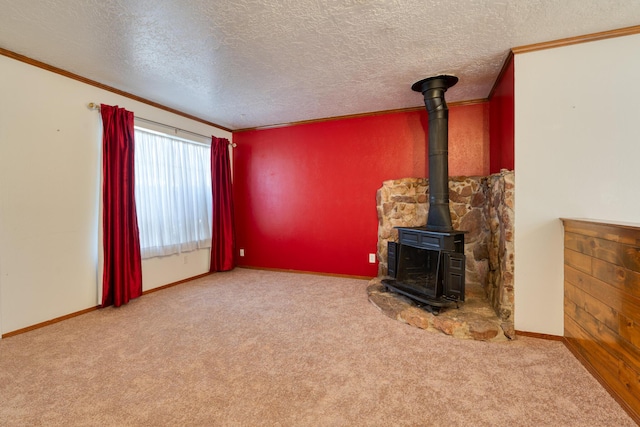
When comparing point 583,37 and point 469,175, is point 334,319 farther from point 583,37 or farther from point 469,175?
point 583,37

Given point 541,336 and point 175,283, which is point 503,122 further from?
point 175,283

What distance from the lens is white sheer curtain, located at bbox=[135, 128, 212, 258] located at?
343 centimetres

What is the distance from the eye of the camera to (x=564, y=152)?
220cm

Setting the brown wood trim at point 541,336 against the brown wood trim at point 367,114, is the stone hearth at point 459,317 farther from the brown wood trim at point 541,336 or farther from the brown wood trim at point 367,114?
the brown wood trim at point 367,114

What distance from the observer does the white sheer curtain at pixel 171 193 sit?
3.43 meters

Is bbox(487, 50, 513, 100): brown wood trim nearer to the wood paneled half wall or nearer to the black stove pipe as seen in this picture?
the black stove pipe

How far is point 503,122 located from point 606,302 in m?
1.75

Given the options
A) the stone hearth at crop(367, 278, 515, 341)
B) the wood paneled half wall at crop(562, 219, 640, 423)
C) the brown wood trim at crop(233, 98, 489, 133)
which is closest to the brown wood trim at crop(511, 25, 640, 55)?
the brown wood trim at crop(233, 98, 489, 133)

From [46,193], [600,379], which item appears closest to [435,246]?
[600,379]

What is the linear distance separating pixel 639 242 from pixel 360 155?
2.91 meters

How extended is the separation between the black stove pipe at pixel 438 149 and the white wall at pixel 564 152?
2.27ft

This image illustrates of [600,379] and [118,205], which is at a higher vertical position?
[118,205]

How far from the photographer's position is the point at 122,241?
10.1 feet

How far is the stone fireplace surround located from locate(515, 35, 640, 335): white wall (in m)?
0.09
